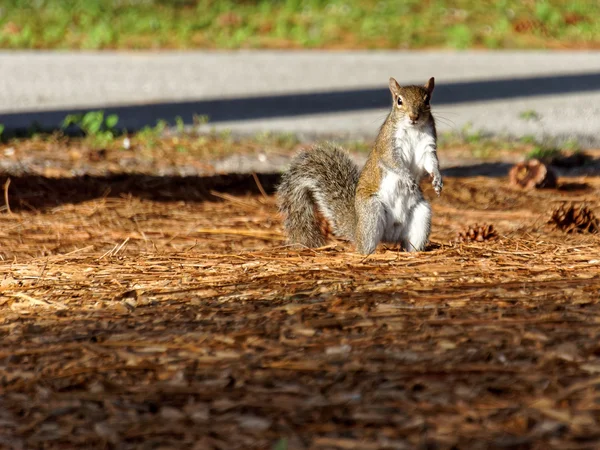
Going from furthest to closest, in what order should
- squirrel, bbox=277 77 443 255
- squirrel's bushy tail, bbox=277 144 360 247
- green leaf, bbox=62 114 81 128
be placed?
green leaf, bbox=62 114 81 128, squirrel's bushy tail, bbox=277 144 360 247, squirrel, bbox=277 77 443 255

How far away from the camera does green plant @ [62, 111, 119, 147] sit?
676cm

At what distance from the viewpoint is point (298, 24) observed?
1184 cm

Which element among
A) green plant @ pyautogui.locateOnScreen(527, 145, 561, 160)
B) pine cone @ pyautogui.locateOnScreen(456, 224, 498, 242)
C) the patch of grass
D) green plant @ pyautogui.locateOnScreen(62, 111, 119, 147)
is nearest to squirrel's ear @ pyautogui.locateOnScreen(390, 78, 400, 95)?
pine cone @ pyautogui.locateOnScreen(456, 224, 498, 242)

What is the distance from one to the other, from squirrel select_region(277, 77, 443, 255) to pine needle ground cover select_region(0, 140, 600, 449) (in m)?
0.17

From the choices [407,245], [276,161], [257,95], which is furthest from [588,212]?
[257,95]

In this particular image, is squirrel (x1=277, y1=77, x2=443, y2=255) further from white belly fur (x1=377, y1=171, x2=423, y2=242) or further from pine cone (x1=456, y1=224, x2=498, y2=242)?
pine cone (x1=456, y1=224, x2=498, y2=242)

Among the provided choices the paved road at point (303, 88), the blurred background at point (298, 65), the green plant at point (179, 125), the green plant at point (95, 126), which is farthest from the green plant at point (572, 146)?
the green plant at point (95, 126)

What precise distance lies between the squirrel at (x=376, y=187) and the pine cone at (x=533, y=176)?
4.72ft

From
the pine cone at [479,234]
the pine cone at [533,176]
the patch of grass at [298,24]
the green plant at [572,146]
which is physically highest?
the patch of grass at [298,24]

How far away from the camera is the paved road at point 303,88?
7711 millimetres

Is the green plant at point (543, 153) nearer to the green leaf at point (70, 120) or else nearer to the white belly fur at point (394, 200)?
the white belly fur at point (394, 200)

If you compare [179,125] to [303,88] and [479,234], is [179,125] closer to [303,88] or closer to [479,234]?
[303,88]

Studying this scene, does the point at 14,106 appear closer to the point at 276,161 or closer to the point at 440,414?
→ the point at 276,161

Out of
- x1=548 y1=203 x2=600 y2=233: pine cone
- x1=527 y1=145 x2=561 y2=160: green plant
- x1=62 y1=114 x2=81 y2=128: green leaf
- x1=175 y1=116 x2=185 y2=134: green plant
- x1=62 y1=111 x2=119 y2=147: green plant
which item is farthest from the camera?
x1=175 y1=116 x2=185 y2=134: green plant
